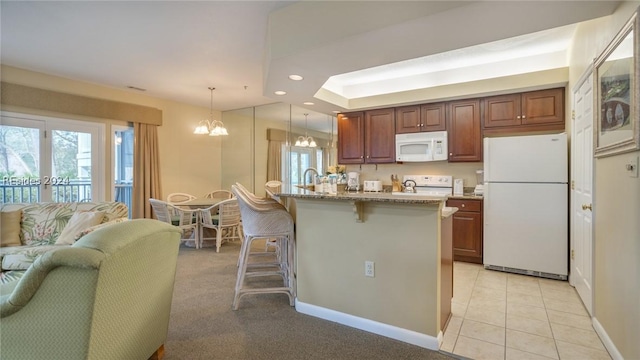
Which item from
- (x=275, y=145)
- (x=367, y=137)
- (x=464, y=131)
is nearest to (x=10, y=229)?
(x=275, y=145)

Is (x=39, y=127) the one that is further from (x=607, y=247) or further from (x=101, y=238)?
(x=607, y=247)

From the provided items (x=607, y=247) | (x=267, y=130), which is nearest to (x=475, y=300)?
(x=607, y=247)

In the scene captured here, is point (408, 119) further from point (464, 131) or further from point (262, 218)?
point (262, 218)

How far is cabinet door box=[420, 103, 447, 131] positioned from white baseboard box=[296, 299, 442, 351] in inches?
115

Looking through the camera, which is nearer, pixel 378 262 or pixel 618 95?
pixel 618 95

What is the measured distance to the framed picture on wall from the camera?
1.55 metres

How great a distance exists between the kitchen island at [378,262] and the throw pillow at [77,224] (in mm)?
2018

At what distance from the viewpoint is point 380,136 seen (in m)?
4.62

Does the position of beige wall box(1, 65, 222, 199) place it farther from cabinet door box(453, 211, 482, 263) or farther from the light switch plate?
the light switch plate

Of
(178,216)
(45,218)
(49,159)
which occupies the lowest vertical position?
(178,216)

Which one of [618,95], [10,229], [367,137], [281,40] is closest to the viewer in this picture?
[618,95]

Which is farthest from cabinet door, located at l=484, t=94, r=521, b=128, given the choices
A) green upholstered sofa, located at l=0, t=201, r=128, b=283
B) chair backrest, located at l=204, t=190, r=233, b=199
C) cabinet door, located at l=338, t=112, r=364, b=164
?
chair backrest, located at l=204, t=190, r=233, b=199

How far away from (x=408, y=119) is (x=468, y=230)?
1.75 m

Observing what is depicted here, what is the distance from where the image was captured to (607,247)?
1.95 meters
